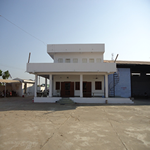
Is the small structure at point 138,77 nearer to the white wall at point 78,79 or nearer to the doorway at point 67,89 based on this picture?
the white wall at point 78,79

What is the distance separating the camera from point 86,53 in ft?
60.3

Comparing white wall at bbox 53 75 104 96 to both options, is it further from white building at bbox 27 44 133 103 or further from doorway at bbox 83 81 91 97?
doorway at bbox 83 81 91 97

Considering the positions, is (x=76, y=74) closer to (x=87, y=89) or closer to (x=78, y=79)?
(x=78, y=79)

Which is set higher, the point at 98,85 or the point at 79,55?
the point at 79,55

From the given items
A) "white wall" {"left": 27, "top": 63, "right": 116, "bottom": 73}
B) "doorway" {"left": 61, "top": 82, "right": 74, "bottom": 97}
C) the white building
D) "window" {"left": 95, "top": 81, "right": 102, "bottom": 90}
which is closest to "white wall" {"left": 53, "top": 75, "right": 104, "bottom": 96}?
the white building

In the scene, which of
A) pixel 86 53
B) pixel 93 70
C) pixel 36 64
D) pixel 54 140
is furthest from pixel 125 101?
pixel 54 140

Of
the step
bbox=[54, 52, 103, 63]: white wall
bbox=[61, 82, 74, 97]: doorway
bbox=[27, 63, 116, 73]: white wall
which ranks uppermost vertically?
bbox=[54, 52, 103, 63]: white wall

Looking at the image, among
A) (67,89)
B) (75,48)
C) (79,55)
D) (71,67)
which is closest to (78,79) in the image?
(67,89)

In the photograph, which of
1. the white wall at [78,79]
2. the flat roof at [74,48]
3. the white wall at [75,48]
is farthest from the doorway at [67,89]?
the white wall at [75,48]

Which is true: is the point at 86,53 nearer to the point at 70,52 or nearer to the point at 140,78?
the point at 70,52

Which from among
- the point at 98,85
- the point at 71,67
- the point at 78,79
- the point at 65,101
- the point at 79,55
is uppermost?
the point at 79,55

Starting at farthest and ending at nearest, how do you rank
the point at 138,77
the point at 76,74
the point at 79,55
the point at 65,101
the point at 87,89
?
the point at 138,77, the point at 87,89, the point at 79,55, the point at 76,74, the point at 65,101

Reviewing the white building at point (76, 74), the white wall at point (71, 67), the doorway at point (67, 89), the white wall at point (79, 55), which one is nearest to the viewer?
the white wall at point (71, 67)

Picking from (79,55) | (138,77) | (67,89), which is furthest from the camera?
(138,77)
